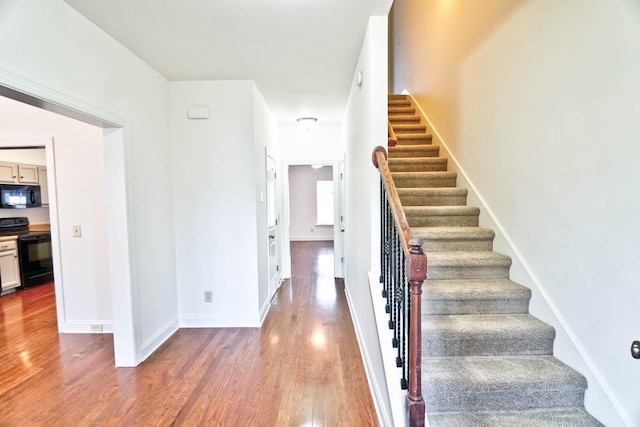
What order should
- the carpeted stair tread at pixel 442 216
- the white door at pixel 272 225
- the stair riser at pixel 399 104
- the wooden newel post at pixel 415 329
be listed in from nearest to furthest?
the wooden newel post at pixel 415 329 → the carpeted stair tread at pixel 442 216 → the white door at pixel 272 225 → the stair riser at pixel 399 104

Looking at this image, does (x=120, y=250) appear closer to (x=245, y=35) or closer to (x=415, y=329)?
(x=245, y=35)

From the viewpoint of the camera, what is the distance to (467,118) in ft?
9.07

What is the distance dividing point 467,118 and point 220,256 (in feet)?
9.46

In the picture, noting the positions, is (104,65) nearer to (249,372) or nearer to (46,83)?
(46,83)

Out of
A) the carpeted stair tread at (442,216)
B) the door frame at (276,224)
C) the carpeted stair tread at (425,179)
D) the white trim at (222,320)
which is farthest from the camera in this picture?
the door frame at (276,224)

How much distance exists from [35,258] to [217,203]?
4.06 meters

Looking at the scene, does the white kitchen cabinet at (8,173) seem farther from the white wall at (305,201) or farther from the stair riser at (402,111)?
the white wall at (305,201)

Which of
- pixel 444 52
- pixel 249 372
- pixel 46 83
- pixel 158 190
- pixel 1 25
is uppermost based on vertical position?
pixel 444 52

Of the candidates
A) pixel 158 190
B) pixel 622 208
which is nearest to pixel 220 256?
pixel 158 190

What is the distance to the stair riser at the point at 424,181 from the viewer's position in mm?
2939

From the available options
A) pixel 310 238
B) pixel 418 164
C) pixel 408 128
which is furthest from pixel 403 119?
pixel 310 238

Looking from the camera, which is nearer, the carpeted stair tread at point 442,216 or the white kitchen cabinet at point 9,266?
the carpeted stair tread at point 442,216

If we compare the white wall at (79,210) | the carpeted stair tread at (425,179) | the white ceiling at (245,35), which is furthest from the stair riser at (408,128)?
the white wall at (79,210)

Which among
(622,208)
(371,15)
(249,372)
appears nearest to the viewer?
(622,208)
